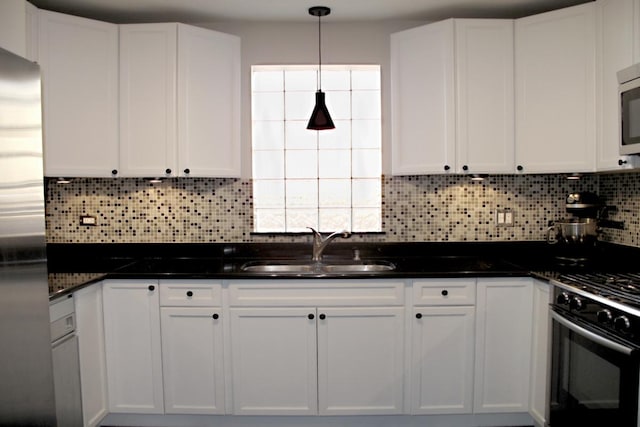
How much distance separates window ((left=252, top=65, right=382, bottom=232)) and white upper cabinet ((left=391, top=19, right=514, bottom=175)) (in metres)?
0.44

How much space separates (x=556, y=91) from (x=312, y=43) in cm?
151

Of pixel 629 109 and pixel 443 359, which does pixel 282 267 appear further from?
pixel 629 109

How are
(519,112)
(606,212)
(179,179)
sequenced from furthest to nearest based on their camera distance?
(179,179) → (606,212) → (519,112)

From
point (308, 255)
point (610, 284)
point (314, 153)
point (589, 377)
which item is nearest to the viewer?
point (589, 377)

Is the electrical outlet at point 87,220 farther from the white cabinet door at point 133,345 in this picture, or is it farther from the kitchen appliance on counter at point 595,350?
the kitchen appliance on counter at point 595,350

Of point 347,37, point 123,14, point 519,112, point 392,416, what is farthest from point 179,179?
point 519,112

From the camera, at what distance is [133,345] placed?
2.44m

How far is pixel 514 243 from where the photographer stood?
2.97 meters

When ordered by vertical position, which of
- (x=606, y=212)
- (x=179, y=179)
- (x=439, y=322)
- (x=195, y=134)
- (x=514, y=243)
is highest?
(x=195, y=134)

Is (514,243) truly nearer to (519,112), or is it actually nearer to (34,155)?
(519,112)

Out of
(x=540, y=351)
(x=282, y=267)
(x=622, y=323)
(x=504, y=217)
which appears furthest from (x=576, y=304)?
(x=282, y=267)

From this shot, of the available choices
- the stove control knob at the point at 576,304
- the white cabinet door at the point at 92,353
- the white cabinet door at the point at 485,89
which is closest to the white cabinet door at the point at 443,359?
the stove control knob at the point at 576,304

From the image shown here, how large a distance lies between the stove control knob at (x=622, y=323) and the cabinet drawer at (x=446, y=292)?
77cm

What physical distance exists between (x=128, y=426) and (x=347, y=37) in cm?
271
